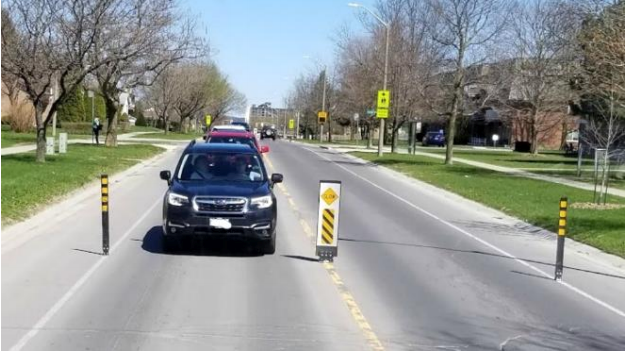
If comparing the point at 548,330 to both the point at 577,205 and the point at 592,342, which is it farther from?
the point at 577,205

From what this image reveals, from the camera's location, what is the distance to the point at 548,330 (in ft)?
25.5

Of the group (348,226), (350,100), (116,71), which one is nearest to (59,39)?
(116,71)

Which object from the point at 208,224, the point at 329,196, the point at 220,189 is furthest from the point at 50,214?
the point at 329,196

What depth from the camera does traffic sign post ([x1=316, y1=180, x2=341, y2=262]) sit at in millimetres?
10961

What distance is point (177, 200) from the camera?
11055mm

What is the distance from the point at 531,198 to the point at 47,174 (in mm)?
13595

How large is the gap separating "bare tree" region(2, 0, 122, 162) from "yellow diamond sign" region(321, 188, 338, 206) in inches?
689

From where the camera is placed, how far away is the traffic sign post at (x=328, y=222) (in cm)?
1096

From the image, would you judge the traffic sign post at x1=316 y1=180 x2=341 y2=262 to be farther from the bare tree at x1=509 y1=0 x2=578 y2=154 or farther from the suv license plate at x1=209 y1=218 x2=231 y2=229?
the bare tree at x1=509 y1=0 x2=578 y2=154

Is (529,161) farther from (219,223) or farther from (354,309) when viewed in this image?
(354,309)

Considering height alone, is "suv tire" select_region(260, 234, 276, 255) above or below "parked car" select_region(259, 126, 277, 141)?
above

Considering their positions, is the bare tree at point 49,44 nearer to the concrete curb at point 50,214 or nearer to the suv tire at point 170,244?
the concrete curb at point 50,214

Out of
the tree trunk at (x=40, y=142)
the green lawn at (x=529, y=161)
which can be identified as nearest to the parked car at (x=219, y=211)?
the tree trunk at (x=40, y=142)

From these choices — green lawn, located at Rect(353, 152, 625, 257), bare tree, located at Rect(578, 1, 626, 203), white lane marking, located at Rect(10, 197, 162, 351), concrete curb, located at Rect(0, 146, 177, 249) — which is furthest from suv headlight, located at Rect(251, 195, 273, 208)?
bare tree, located at Rect(578, 1, 626, 203)
